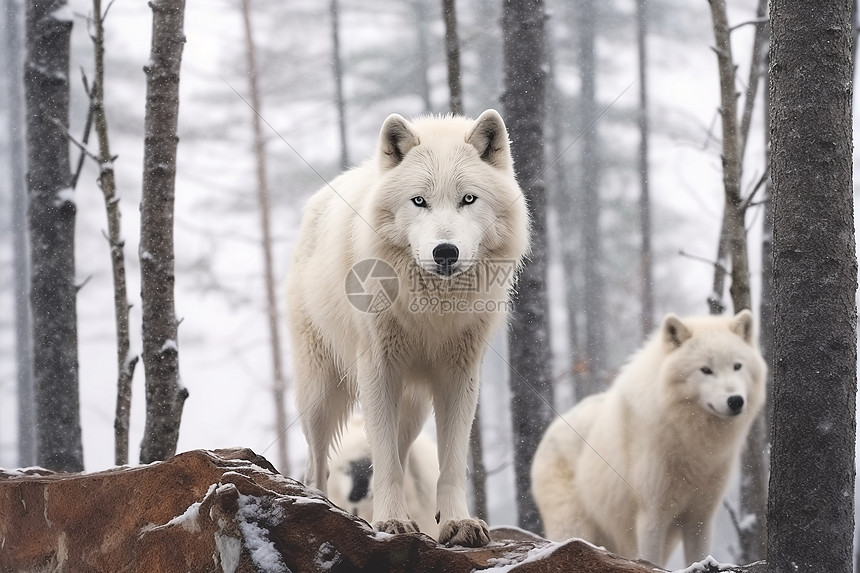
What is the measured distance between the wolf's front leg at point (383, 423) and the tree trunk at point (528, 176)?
2922mm

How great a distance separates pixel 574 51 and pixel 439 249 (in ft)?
40.1

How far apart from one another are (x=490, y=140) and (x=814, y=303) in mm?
1516

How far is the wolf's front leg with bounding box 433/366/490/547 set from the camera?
338cm

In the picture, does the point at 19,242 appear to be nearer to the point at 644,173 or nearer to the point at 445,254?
the point at 644,173

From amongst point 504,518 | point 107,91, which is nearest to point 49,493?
point 107,91

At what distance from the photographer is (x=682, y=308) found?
46.2ft

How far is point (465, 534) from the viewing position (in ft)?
9.70

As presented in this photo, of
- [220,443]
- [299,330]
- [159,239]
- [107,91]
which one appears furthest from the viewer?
[107,91]

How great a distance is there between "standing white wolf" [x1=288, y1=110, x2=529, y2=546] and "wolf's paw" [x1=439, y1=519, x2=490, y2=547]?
0.02 metres

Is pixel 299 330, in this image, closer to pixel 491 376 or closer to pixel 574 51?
pixel 574 51

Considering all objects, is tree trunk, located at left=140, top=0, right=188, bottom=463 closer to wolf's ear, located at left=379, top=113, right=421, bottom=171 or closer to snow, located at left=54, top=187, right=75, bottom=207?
snow, located at left=54, top=187, right=75, bottom=207

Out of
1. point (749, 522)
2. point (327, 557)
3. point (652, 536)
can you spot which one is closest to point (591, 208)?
point (749, 522)

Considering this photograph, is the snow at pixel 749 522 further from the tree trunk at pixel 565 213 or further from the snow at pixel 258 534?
the tree trunk at pixel 565 213

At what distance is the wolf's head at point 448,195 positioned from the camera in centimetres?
307
